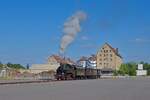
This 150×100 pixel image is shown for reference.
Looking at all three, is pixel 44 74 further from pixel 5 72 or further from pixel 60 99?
pixel 60 99

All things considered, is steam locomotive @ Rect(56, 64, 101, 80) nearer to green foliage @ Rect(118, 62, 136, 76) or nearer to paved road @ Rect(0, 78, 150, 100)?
paved road @ Rect(0, 78, 150, 100)

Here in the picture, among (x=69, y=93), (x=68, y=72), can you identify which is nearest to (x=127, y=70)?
(x=68, y=72)

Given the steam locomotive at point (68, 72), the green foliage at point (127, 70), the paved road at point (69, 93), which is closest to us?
the paved road at point (69, 93)

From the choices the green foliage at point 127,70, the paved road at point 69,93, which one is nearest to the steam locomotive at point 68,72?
the paved road at point 69,93

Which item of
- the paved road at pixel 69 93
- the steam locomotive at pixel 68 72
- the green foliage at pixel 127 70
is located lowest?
the paved road at pixel 69 93

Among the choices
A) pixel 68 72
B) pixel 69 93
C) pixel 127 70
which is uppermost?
pixel 127 70

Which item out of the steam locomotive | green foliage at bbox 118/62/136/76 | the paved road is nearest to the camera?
the paved road

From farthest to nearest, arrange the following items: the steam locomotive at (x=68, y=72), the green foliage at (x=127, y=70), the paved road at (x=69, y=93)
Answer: the green foliage at (x=127, y=70), the steam locomotive at (x=68, y=72), the paved road at (x=69, y=93)

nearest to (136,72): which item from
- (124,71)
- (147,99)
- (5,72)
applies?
(124,71)

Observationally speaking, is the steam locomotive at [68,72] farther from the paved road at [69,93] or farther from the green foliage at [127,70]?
the green foliage at [127,70]

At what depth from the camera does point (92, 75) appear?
278 ft

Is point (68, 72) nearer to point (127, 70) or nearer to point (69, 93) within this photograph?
point (69, 93)

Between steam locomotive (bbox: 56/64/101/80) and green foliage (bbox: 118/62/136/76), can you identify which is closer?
steam locomotive (bbox: 56/64/101/80)

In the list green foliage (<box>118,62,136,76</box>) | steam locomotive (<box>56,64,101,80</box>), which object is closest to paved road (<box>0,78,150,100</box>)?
steam locomotive (<box>56,64,101,80</box>)
